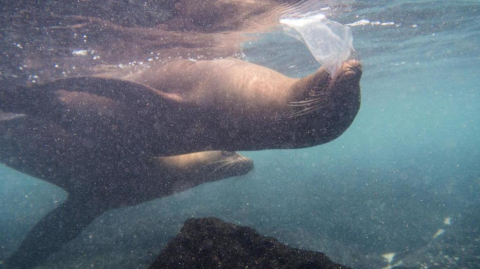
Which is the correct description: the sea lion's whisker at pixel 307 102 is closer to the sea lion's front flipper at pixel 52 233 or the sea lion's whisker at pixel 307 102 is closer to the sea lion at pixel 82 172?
the sea lion at pixel 82 172

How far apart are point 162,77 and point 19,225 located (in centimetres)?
2194

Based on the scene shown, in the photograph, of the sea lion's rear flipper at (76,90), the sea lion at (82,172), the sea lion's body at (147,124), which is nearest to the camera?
the sea lion's body at (147,124)

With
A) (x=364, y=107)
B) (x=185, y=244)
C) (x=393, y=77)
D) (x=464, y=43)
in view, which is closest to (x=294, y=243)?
(x=185, y=244)

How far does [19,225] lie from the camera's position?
1880cm

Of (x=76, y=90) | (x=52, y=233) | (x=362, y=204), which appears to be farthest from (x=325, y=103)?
(x=362, y=204)

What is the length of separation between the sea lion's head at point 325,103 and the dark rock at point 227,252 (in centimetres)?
125

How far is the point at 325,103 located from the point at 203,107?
2.07 metres

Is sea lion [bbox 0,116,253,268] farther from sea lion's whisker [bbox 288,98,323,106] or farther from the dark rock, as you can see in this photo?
the dark rock

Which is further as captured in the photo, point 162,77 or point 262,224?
point 262,224

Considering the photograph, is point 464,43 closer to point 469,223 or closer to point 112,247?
point 469,223

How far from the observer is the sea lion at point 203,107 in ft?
8.38

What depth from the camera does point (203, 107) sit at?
12.8 ft

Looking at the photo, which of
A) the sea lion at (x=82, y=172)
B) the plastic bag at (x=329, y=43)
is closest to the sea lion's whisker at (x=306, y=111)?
the plastic bag at (x=329, y=43)

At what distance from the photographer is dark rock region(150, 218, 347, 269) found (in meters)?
2.16
